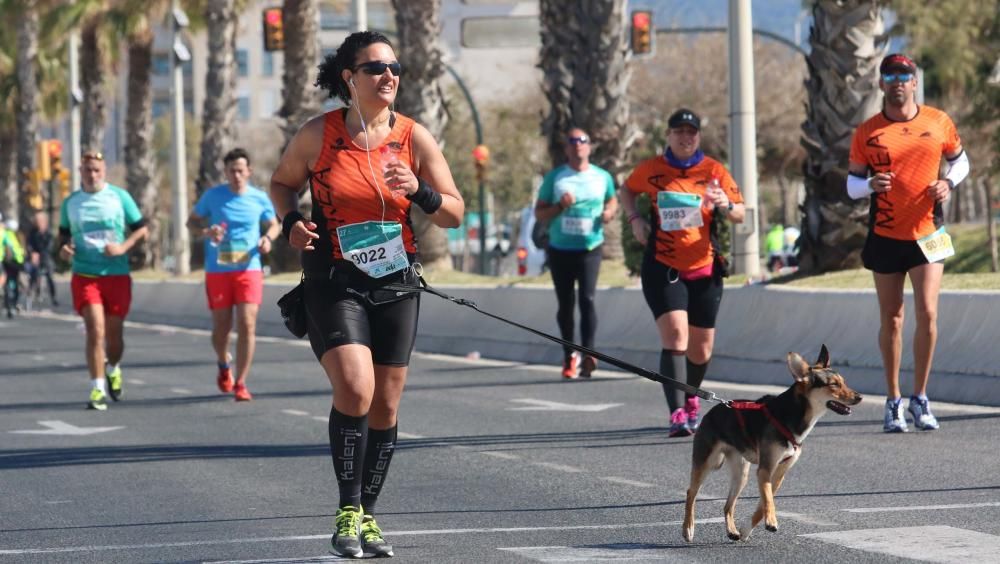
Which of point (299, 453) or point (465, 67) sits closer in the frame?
point (299, 453)

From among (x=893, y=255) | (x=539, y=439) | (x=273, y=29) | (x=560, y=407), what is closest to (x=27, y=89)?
(x=273, y=29)

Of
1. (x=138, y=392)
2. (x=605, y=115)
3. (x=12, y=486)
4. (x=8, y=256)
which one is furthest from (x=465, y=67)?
(x=12, y=486)

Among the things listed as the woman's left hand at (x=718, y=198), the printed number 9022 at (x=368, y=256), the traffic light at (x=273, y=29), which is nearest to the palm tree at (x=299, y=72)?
the traffic light at (x=273, y=29)

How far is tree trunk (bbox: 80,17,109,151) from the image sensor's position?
50.8 metres

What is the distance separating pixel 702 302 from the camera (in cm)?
1191

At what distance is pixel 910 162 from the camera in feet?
37.4

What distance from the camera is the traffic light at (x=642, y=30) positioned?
33312 mm

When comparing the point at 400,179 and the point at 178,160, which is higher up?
the point at 400,179

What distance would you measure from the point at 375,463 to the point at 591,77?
1644cm

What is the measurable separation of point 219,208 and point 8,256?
63.9 feet

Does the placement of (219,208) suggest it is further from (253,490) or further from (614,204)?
(253,490)

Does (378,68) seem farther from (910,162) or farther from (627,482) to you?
(910,162)

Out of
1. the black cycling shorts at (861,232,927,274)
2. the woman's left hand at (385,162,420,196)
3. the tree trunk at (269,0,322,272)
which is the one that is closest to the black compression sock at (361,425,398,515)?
the woman's left hand at (385,162,420,196)

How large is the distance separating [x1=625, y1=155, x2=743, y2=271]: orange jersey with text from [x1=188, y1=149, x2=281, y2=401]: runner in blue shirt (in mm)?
4525
